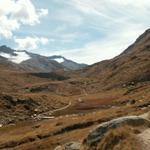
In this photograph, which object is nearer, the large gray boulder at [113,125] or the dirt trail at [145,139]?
the dirt trail at [145,139]

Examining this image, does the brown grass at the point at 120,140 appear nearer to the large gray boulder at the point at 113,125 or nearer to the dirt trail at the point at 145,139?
the dirt trail at the point at 145,139

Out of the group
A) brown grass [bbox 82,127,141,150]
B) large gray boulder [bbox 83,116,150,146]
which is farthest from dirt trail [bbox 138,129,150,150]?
large gray boulder [bbox 83,116,150,146]

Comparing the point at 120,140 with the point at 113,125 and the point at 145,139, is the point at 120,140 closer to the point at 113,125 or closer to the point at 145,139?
the point at 145,139

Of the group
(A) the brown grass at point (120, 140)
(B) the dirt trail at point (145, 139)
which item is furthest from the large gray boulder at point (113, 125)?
(B) the dirt trail at point (145, 139)

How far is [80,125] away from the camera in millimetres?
78438

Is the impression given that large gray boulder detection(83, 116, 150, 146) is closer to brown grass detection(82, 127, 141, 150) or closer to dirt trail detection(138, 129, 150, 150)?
brown grass detection(82, 127, 141, 150)

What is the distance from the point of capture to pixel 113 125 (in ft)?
86.8

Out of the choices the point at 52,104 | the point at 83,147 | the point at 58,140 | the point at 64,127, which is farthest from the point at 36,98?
the point at 83,147

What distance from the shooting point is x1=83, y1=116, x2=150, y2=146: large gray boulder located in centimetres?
2607

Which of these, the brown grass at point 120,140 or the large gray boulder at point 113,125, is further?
the large gray boulder at point 113,125

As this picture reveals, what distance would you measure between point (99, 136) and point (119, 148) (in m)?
4.52

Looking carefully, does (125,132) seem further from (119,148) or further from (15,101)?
(15,101)

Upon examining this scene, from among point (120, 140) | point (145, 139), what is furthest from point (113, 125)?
point (145, 139)

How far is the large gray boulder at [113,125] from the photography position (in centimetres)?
2607
